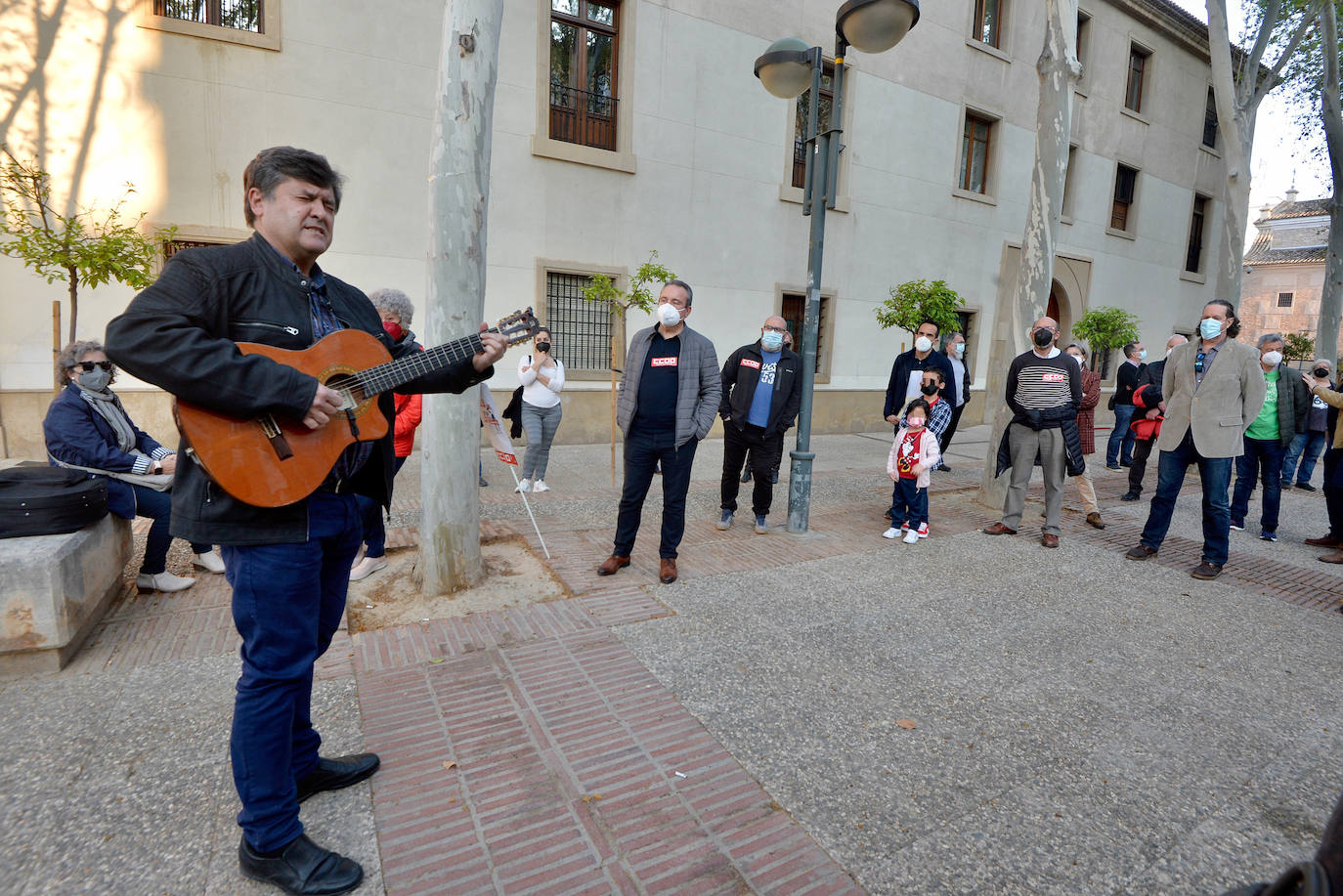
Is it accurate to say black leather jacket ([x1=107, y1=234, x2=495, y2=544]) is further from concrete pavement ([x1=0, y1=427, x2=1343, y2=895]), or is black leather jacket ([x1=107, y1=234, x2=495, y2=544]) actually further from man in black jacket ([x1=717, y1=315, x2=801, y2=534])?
man in black jacket ([x1=717, y1=315, x2=801, y2=534])

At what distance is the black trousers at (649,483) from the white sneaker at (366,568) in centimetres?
171

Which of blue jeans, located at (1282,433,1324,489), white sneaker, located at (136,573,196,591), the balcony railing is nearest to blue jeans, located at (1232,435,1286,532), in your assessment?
blue jeans, located at (1282,433,1324,489)

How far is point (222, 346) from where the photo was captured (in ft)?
6.08

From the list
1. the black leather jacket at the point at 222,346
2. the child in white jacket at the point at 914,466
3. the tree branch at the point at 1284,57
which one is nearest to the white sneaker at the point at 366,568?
the black leather jacket at the point at 222,346

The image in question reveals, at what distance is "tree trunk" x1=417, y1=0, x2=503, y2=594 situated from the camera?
424 centimetres

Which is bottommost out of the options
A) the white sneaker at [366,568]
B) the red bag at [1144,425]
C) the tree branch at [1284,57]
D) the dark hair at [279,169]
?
the white sneaker at [366,568]

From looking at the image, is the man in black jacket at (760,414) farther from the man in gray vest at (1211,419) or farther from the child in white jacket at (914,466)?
the man in gray vest at (1211,419)

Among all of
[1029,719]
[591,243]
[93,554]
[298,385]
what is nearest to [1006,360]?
[1029,719]

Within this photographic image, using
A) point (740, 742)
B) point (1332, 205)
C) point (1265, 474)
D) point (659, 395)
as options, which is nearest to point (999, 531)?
point (1265, 474)

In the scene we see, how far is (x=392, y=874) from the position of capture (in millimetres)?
2217

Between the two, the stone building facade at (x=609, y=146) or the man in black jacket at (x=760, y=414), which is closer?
the man in black jacket at (x=760, y=414)

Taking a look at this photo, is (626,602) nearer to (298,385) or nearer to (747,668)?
(747,668)

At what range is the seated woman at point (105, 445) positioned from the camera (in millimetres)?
4141

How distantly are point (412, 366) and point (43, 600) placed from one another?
8.11ft
